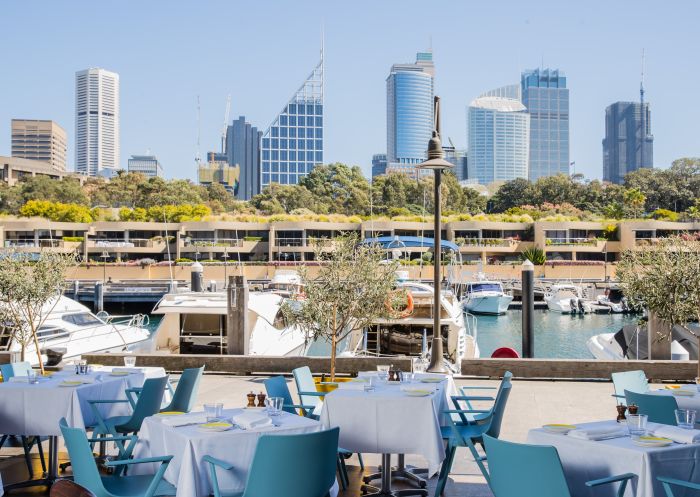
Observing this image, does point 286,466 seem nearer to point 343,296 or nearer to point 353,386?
point 353,386

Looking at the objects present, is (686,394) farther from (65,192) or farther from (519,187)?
(519,187)

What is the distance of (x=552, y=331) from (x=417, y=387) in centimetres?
3472

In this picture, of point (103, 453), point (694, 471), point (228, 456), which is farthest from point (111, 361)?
point (694, 471)

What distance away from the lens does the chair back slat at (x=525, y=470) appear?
4.43 m

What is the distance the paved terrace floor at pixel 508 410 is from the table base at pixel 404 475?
11 cm

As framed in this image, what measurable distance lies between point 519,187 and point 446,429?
108351mm

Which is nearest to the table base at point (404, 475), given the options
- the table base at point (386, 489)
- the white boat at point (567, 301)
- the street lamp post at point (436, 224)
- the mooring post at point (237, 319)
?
the table base at point (386, 489)

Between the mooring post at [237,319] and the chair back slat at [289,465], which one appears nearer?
the chair back slat at [289,465]

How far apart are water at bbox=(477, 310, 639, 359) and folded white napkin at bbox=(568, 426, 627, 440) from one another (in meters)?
26.5

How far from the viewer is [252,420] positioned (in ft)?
18.0

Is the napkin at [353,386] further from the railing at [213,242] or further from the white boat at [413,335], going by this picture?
the railing at [213,242]

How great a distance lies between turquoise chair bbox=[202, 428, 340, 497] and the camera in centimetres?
477

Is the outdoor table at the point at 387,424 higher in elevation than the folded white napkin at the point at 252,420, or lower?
lower

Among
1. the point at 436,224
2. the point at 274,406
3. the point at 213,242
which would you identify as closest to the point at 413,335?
the point at 436,224
